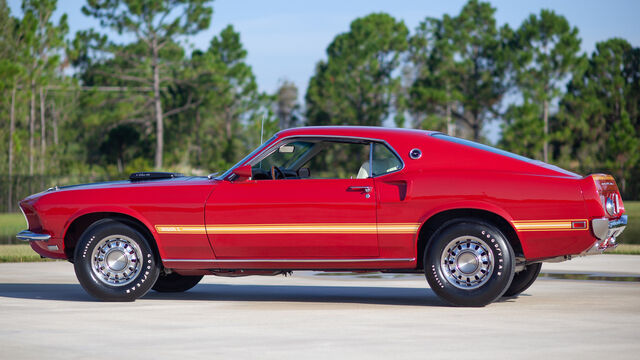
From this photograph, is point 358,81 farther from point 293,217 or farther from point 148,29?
point 293,217

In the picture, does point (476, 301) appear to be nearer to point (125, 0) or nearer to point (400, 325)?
point (400, 325)

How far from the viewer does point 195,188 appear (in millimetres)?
9250

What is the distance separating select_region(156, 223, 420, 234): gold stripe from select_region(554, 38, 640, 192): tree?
53253 mm

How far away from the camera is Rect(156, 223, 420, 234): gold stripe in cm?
881

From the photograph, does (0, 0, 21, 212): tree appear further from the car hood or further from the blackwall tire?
the car hood

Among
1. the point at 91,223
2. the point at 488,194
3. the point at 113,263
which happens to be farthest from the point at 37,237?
the point at 488,194

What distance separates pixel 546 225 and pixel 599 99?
56520 millimetres

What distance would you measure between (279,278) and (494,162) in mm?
4623

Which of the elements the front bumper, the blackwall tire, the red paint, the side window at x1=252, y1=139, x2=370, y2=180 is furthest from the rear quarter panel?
the front bumper

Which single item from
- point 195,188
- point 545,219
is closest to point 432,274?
point 545,219

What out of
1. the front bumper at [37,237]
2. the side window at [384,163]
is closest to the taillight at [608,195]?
the side window at [384,163]

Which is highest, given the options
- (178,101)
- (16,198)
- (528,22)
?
(528,22)

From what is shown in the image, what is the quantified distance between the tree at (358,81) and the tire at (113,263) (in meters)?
58.2

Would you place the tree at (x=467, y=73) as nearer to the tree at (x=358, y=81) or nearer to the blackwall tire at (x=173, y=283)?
the tree at (x=358, y=81)
